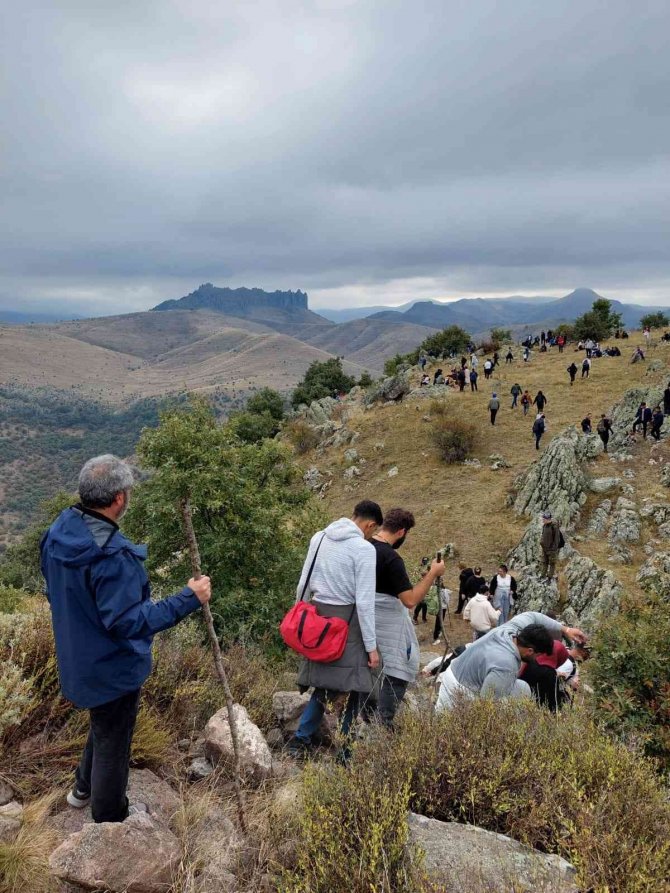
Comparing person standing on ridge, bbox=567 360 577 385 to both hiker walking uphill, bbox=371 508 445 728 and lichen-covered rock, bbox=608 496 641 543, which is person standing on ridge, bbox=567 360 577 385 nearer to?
lichen-covered rock, bbox=608 496 641 543

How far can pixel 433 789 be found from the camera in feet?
9.26

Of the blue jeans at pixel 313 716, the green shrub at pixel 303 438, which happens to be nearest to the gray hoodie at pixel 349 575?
the blue jeans at pixel 313 716

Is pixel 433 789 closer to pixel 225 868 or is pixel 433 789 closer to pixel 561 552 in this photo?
pixel 225 868

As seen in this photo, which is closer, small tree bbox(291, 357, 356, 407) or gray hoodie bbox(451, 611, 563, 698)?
gray hoodie bbox(451, 611, 563, 698)

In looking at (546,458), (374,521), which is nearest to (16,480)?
(546,458)

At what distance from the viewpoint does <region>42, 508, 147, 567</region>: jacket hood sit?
8.26ft

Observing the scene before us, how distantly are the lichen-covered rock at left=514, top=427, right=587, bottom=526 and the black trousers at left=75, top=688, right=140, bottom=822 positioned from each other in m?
16.4

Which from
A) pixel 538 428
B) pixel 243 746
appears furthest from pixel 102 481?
pixel 538 428

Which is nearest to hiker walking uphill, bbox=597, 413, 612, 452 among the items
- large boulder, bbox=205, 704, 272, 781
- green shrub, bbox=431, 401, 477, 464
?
green shrub, bbox=431, 401, 477, 464

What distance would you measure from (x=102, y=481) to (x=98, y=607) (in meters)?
0.65

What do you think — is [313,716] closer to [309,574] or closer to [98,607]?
[309,574]

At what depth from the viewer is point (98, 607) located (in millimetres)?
2551

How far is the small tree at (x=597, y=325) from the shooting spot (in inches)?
1848

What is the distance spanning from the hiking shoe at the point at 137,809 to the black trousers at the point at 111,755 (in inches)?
2.7
